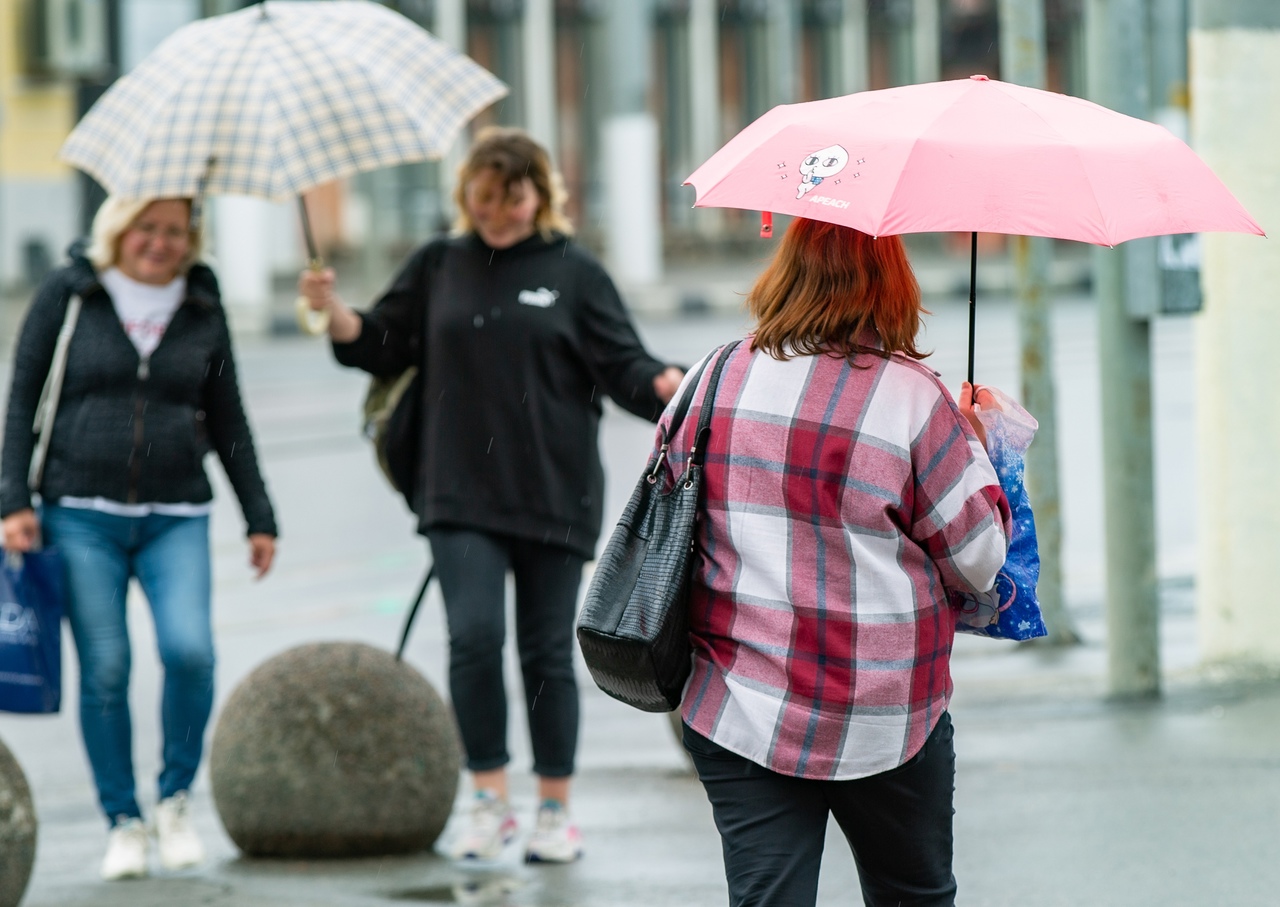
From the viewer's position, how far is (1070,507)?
1153 centimetres

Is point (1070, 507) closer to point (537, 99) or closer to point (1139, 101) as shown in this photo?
point (1139, 101)

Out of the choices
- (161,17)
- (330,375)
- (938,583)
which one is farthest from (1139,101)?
(161,17)

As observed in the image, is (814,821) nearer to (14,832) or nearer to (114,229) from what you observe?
(14,832)

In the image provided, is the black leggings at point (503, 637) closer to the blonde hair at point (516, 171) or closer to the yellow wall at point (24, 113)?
the blonde hair at point (516, 171)

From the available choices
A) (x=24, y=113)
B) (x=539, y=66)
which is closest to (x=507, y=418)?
(x=24, y=113)

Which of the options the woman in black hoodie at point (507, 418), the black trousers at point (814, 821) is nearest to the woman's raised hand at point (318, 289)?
the woman in black hoodie at point (507, 418)

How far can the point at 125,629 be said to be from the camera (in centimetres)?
528

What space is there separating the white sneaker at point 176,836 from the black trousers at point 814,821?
2456 mm

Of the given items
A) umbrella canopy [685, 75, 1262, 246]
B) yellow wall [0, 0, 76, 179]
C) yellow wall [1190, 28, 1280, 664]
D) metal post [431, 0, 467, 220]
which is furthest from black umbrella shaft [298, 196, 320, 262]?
metal post [431, 0, 467, 220]

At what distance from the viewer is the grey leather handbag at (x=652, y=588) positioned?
10.4 ft

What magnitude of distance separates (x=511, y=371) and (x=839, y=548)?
226 cm

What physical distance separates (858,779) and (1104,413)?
3.98 meters

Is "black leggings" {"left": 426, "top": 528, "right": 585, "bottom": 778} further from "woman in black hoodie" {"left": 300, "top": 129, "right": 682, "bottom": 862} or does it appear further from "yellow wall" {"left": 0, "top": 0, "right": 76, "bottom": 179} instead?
"yellow wall" {"left": 0, "top": 0, "right": 76, "bottom": 179}

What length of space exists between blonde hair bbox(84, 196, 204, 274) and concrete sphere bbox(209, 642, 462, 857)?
3.93 ft
